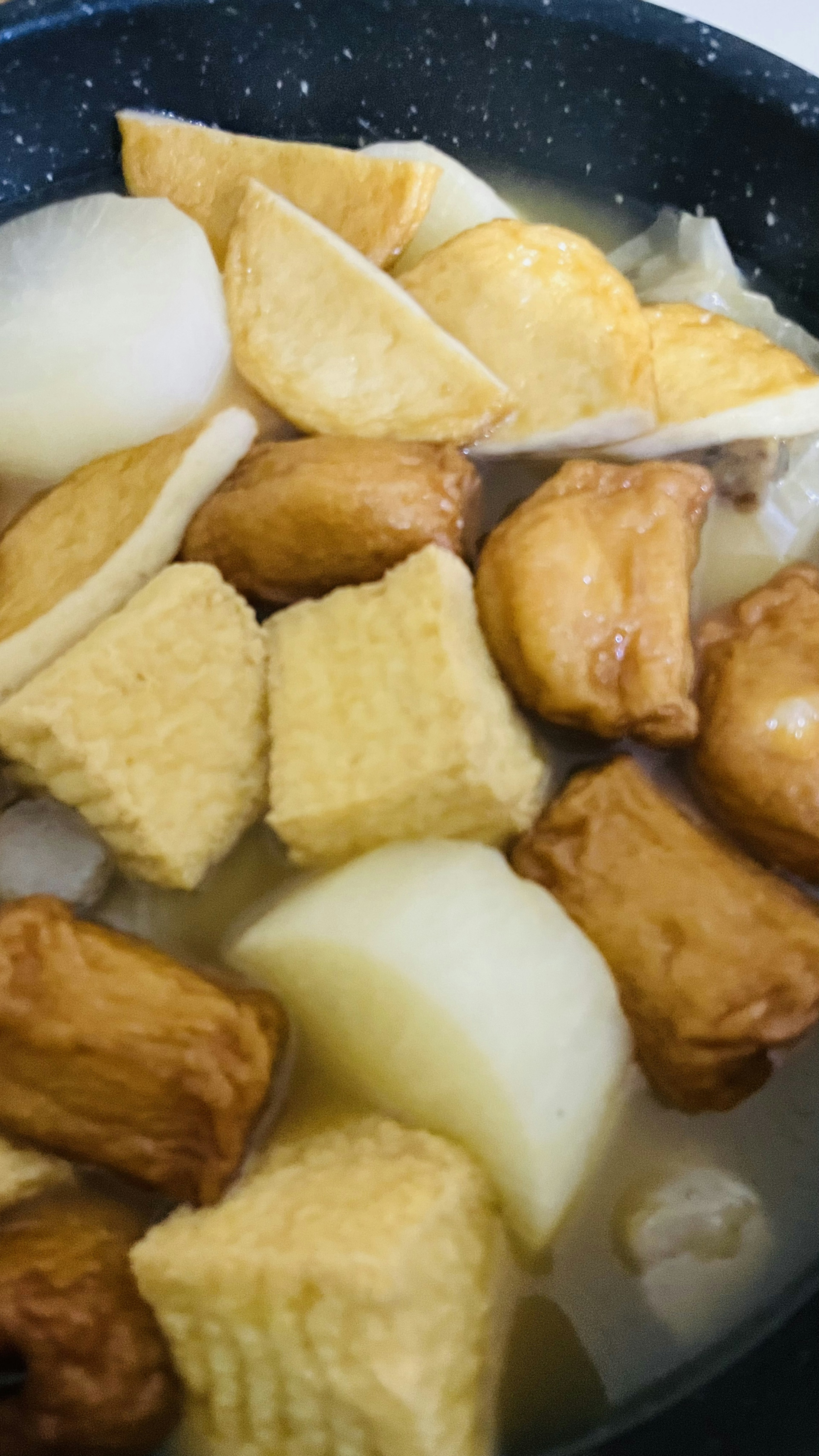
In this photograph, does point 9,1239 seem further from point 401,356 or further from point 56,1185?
point 401,356

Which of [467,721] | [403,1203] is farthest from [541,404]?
[403,1203]

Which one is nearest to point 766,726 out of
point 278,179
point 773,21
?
point 278,179

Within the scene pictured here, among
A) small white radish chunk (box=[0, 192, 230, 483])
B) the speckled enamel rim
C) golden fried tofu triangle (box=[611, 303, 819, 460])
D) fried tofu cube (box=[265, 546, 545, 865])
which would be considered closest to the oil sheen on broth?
fried tofu cube (box=[265, 546, 545, 865])

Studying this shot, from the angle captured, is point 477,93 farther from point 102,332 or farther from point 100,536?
point 100,536

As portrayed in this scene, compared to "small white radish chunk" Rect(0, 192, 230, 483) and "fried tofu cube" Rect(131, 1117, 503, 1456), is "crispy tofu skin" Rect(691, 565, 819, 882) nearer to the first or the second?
"fried tofu cube" Rect(131, 1117, 503, 1456)

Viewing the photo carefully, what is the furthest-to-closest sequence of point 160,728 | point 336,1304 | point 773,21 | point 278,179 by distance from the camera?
point 773,21 → point 278,179 → point 160,728 → point 336,1304

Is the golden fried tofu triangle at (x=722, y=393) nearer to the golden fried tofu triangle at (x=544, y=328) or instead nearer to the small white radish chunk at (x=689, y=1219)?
the golden fried tofu triangle at (x=544, y=328)

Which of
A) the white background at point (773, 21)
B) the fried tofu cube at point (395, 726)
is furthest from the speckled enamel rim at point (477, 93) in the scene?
the fried tofu cube at point (395, 726)
